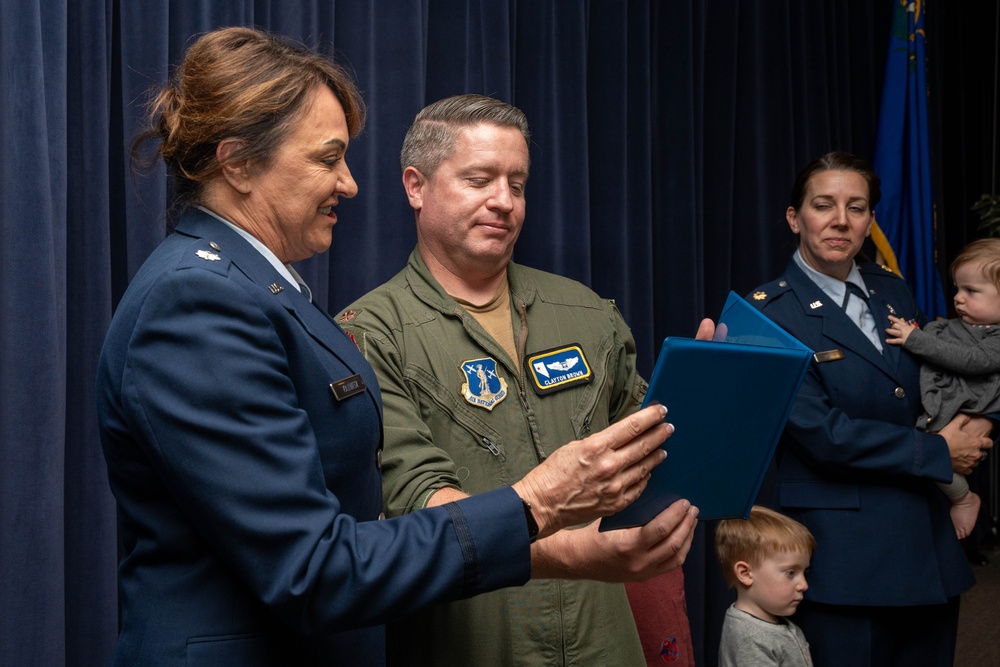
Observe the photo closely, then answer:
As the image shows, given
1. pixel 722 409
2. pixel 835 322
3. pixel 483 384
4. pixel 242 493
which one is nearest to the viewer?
pixel 242 493

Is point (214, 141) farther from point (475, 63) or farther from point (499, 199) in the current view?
point (475, 63)

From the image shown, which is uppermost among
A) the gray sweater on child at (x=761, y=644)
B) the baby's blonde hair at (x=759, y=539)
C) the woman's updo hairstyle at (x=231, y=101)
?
the woman's updo hairstyle at (x=231, y=101)

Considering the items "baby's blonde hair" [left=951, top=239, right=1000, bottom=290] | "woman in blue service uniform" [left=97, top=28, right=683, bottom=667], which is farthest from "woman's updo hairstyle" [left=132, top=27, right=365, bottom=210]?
"baby's blonde hair" [left=951, top=239, right=1000, bottom=290]

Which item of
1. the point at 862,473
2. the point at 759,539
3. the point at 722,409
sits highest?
the point at 722,409

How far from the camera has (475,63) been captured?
290cm

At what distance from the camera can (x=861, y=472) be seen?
240 centimetres

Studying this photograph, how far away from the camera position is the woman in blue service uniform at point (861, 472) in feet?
7.77

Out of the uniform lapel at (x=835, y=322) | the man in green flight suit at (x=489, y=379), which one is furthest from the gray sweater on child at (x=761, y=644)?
the uniform lapel at (x=835, y=322)

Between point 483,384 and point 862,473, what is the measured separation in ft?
3.85

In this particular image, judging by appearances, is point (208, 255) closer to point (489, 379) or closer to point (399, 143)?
point (489, 379)

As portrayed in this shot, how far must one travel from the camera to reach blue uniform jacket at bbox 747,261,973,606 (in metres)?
2.36

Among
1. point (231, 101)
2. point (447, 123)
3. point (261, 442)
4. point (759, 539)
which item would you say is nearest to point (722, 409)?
point (261, 442)

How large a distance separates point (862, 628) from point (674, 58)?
2123mm

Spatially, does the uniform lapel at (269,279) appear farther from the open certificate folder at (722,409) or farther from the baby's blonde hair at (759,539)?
the baby's blonde hair at (759,539)
